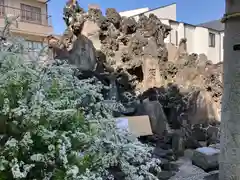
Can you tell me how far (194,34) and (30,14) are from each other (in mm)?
6461

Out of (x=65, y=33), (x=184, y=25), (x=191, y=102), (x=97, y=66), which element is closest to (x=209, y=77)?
(x=191, y=102)

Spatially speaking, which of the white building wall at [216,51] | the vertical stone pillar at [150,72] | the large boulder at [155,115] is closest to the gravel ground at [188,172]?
the large boulder at [155,115]

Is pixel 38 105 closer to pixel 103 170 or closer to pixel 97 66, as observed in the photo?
pixel 103 170

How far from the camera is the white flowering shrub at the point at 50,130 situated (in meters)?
0.84

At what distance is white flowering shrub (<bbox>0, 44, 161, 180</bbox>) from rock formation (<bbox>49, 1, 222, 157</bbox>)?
310 cm

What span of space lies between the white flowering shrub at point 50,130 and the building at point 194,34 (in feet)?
31.5

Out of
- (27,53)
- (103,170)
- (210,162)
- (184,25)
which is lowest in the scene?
(210,162)

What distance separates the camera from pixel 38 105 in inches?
33.4

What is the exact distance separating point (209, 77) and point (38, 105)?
517 cm

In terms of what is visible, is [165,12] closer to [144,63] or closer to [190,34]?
[190,34]

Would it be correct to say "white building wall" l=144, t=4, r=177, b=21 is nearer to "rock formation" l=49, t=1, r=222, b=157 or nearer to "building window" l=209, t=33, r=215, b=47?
"building window" l=209, t=33, r=215, b=47

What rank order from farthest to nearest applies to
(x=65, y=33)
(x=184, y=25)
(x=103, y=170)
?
(x=184, y=25)
(x=65, y=33)
(x=103, y=170)

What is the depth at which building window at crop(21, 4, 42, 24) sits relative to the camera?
9.43 meters

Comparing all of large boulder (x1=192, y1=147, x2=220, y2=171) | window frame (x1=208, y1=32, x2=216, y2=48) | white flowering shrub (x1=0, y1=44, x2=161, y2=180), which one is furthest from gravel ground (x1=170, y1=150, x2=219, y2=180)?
window frame (x1=208, y1=32, x2=216, y2=48)
